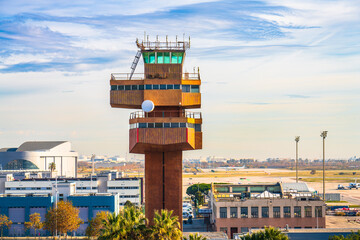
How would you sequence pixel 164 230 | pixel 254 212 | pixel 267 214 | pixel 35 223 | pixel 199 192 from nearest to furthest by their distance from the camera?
pixel 164 230 < pixel 267 214 < pixel 254 212 < pixel 35 223 < pixel 199 192

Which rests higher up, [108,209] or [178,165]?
[178,165]

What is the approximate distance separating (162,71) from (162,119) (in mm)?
6871

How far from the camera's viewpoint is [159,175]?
64.5 metres

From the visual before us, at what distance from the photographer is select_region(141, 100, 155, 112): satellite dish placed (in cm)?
6175

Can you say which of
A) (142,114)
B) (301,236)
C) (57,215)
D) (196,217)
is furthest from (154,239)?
(196,217)

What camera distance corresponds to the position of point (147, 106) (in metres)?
61.9

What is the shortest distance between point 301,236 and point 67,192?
62565 mm

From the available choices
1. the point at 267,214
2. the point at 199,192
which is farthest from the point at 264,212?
the point at 199,192

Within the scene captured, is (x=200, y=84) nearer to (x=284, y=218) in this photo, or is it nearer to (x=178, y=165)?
(x=178, y=165)

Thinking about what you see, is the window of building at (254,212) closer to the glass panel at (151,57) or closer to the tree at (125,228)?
the glass panel at (151,57)

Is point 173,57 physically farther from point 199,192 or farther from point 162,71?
point 199,192

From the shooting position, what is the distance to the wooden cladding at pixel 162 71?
213 feet

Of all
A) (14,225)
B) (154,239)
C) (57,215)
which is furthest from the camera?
(14,225)

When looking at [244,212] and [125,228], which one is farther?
[244,212]
